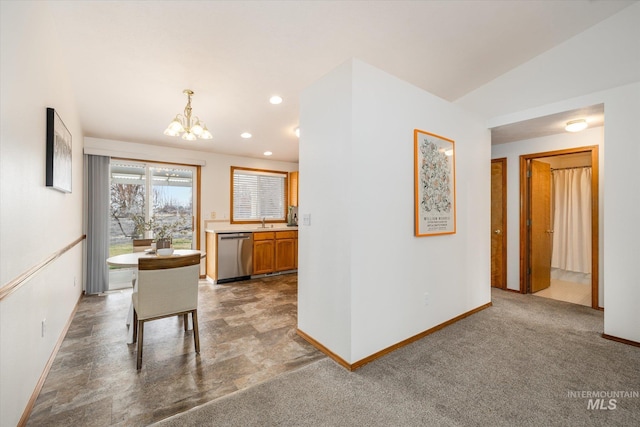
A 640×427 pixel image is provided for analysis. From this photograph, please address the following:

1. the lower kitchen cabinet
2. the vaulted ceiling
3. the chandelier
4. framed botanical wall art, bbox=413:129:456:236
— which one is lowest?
the lower kitchen cabinet

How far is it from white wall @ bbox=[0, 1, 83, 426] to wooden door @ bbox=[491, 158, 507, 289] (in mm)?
5482

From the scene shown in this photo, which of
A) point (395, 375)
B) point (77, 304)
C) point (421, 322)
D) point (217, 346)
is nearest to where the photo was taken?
point (395, 375)

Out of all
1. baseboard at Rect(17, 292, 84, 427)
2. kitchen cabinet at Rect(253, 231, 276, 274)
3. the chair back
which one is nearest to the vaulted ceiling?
the chair back

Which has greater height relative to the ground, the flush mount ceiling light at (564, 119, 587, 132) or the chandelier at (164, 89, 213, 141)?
the flush mount ceiling light at (564, 119, 587, 132)

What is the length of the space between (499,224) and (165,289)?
4.79 m

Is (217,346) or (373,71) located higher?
(373,71)

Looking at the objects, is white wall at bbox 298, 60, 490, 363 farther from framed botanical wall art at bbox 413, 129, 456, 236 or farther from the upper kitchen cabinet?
the upper kitchen cabinet

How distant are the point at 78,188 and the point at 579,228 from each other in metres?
7.92

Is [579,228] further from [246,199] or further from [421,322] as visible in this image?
[246,199]

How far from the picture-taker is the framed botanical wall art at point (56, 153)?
2088mm

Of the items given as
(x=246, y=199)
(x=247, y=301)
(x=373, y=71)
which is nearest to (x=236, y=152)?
(x=246, y=199)

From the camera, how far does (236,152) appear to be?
5.51 metres

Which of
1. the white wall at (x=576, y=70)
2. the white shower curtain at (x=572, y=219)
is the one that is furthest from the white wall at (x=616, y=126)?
the white shower curtain at (x=572, y=219)

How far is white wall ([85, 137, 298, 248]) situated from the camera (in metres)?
4.51
